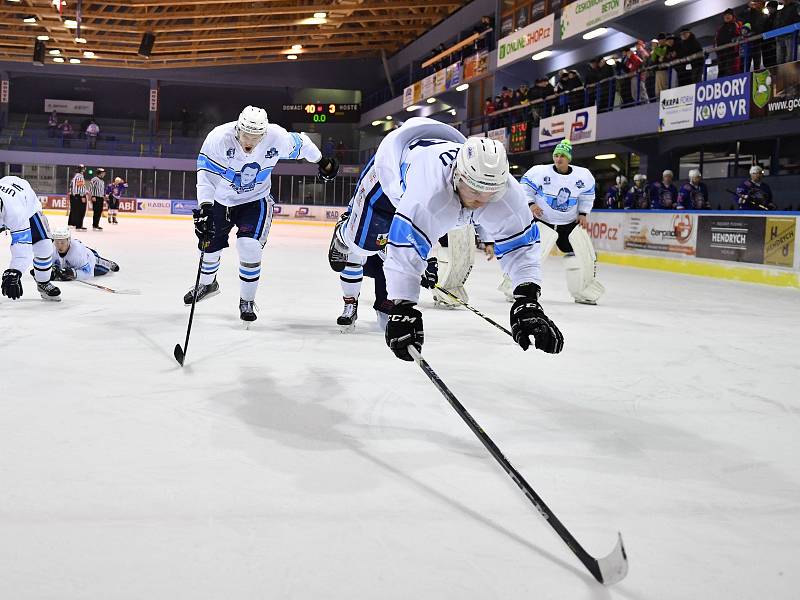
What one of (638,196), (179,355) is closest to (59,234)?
(179,355)

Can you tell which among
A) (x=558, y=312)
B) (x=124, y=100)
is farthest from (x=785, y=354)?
(x=124, y=100)

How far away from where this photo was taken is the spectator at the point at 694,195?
1485 centimetres

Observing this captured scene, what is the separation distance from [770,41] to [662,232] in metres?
3.67

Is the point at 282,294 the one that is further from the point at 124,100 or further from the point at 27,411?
the point at 124,100

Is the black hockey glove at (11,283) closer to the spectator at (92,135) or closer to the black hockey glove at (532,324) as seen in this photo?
the black hockey glove at (532,324)

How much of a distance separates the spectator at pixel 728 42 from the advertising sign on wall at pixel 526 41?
804cm

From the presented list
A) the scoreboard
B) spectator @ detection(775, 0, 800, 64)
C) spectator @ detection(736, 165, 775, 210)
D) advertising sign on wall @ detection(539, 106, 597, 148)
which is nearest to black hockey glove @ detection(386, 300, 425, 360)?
spectator @ detection(736, 165, 775, 210)

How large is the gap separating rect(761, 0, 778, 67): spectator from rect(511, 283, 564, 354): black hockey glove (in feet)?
40.0

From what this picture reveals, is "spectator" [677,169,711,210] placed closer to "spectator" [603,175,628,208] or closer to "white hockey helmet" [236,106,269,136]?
"spectator" [603,175,628,208]

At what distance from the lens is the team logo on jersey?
6.36 meters

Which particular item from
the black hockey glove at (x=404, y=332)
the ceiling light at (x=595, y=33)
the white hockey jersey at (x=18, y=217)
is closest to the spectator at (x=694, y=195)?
the ceiling light at (x=595, y=33)

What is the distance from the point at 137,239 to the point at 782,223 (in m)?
13.1

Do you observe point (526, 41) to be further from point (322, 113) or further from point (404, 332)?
point (404, 332)

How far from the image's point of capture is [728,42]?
14805 mm
